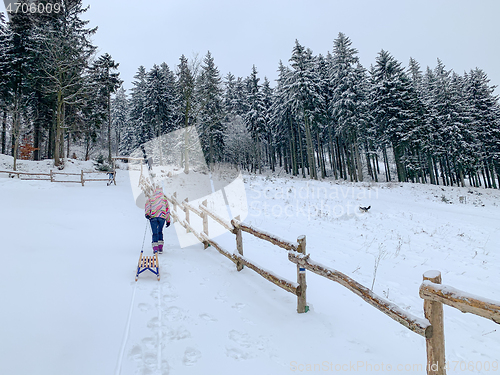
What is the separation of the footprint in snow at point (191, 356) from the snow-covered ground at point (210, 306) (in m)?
0.02

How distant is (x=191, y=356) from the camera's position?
3.37 metres

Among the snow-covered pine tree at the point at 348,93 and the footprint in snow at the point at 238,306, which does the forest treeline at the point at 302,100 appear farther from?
the footprint in snow at the point at 238,306

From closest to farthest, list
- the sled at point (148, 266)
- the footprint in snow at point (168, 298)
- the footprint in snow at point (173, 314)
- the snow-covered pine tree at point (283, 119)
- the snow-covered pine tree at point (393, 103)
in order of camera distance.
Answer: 1. the footprint in snow at point (173, 314)
2. the footprint in snow at point (168, 298)
3. the sled at point (148, 266)
4. the snow-covered pine tree at point (393, 103)
5. the snow-covered pine tree at point (283, 119)

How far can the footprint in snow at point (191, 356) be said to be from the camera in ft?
10.7

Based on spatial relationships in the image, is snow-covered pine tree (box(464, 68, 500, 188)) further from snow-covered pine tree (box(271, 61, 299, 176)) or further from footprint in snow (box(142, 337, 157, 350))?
footprint in snow (box(142, 337, 157, 350))

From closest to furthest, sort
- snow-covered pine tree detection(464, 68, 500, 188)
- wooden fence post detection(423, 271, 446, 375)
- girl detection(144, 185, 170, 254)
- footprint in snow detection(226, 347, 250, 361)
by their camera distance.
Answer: wooden fence post detection(423, 271, 446, 375) → footprint in snow detection(226, 347, 250, 361) → girl detection(144, 185, 170, 254) → snow-covered pine tree detection(464, 68, 500, 188)

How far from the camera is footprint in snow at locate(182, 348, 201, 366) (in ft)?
10.7

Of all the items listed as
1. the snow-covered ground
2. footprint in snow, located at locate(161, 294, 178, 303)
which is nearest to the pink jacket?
the snow-covered ground

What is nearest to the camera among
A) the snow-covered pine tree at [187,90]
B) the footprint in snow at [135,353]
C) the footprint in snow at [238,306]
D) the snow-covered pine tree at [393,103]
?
the footprint in snow at [135,353]

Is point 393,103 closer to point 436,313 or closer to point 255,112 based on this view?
point 255,112

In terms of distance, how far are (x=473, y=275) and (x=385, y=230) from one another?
15.2 feet

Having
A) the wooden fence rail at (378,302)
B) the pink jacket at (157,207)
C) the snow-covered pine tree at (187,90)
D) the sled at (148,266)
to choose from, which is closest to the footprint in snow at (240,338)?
the wooden fence rail at (378,302)

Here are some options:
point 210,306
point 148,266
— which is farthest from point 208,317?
point 148,266

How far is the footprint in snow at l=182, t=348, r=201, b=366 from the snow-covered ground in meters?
0.02
